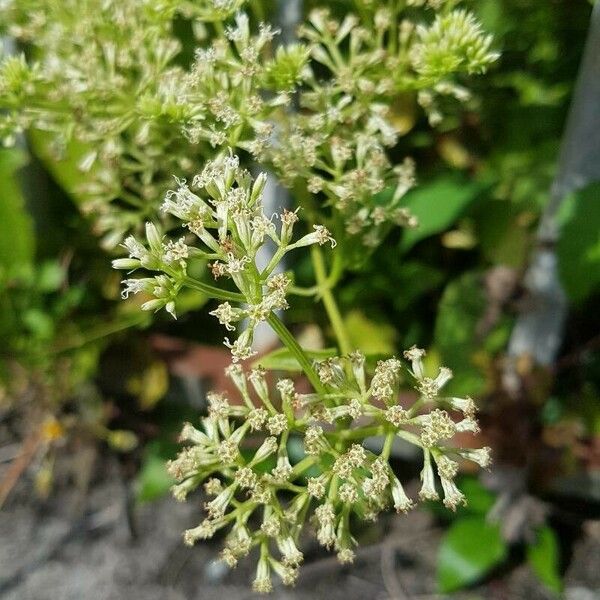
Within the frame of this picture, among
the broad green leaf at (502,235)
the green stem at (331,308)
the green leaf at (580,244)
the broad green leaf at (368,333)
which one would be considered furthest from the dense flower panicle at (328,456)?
the broad green leaf at (502,235)

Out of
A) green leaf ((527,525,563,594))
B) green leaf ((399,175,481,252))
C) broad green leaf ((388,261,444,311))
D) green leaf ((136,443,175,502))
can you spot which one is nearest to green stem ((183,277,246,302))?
green leaf ((399,175,481,252))

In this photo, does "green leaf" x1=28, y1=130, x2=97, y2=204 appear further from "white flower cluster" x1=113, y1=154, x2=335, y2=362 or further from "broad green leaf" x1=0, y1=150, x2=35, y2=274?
"white flower cluster" x1=113, y1=154, x2=335, y2=362

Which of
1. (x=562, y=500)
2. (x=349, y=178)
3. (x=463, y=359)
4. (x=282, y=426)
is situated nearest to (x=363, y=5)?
(x=349, y=178)

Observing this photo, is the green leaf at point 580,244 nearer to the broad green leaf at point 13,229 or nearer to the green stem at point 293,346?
the green stem at point 293,346

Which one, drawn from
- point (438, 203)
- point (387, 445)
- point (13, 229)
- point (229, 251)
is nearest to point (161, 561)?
point (13, 229)

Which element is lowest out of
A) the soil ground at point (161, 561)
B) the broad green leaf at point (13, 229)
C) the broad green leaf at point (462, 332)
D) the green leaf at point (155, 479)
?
the soil ground at point (161, 561)

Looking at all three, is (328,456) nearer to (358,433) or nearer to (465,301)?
(358,433)

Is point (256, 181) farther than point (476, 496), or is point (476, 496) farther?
point (476, 496)
